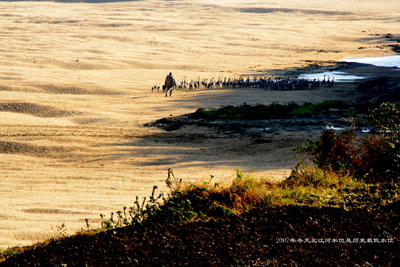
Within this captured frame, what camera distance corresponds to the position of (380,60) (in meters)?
27.7

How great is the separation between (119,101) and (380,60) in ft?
70.4

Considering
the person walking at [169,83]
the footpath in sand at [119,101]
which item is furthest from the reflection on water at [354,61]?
the person walking at [169,83]

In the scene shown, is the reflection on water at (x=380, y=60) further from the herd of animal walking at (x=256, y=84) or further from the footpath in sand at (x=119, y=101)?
the herd of animal walking at (x=256, y=84)

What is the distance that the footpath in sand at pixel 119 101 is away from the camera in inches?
265

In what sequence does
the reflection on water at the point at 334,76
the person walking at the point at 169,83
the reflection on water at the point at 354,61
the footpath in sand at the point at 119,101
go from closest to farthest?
the footpath in sand at the point at 119,101
the person walking at the point at 169,83
the reflection on water at the point at 334,76
the reflection on water at the point at 354,61

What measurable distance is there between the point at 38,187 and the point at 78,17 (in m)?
39.2

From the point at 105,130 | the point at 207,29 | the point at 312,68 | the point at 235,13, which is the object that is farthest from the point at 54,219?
the point at 235,13

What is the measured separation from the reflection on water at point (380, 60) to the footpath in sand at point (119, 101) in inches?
48.2

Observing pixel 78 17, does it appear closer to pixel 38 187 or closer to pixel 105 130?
pixel 105 130

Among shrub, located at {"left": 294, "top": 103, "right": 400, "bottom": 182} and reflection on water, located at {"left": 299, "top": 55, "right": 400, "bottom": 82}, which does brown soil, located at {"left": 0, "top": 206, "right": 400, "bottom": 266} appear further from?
reflection on water, located at {"left": 299, "top": 55, "right": 400, "bottom": 82}

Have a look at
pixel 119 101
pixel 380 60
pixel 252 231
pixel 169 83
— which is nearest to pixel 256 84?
pixel 169 83

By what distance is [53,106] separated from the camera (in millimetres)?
A: 13688

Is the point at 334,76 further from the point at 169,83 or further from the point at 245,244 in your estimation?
the point at 245,244

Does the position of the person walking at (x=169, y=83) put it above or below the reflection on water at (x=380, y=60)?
below
